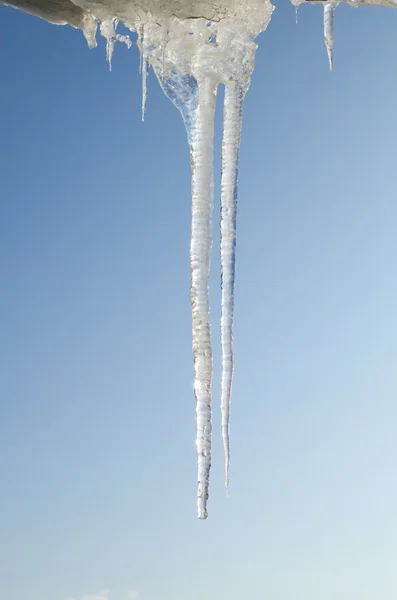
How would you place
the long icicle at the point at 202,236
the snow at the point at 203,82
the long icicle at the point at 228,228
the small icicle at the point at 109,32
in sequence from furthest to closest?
the long icicle at the point at 228,228 < the long icicle at the point at 202,236 < the small icicle at the point at 109,32 < the snow at the point at 203,82

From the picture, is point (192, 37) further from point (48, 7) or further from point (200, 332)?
point (200, 332)

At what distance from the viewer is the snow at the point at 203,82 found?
3.91 m

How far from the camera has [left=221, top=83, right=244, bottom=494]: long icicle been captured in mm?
4434

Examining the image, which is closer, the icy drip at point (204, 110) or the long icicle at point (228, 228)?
the icy drip at point (204, 110)

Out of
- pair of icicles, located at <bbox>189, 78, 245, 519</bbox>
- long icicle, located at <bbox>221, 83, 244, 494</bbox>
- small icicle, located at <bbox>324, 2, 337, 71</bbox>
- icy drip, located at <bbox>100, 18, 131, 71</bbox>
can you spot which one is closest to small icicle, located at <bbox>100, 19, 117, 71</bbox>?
icy drip, located at <bbox>100, 18, 131, 71</bbox>

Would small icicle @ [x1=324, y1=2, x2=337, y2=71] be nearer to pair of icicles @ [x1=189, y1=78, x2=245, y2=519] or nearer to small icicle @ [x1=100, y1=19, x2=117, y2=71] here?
pair of icicles @ [x1=189, y1=78, x2=245, y2=519]

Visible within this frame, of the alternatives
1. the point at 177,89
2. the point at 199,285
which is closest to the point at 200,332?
the point at 199,285

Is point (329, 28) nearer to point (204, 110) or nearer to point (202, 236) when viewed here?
point (204, 110)

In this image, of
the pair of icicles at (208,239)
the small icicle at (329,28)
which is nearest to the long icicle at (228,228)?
the pair of icicles at (208,239)

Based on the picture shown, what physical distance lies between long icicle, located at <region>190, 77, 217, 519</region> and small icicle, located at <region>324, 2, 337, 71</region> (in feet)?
2.17

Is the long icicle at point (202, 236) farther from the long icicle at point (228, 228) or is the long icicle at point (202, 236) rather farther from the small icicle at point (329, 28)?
the small icicle at point (329, 28)

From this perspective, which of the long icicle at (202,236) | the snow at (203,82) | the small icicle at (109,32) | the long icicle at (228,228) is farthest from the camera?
the long icicle at (228,228)

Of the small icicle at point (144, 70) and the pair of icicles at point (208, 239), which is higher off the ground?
the small icicle at point (144, 70)

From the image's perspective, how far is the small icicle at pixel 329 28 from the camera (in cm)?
427
